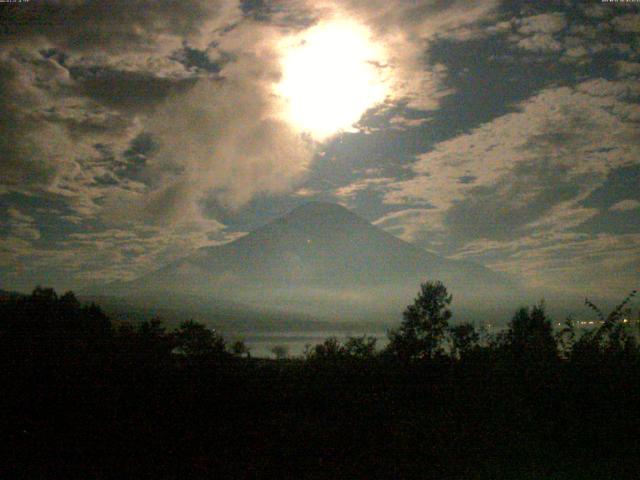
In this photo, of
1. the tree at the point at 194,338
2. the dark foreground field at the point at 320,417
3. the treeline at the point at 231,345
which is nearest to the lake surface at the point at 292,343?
the treeline at the point at 231,345

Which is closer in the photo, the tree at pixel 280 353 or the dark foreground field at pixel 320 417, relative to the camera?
the dark foreground field at pixel 320 417

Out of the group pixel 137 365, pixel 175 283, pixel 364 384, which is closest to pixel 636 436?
pixel 364 384

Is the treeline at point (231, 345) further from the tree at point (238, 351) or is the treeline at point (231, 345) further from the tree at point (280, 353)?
the tree at point (280, 353)

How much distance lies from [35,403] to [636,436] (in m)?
10.0

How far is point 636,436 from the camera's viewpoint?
23.0 feet

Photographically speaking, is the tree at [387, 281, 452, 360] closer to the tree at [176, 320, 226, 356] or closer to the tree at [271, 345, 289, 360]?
the tree at [271, 345, 289, 360]

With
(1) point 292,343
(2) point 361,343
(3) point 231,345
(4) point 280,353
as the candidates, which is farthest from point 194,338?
(1) point 292,343

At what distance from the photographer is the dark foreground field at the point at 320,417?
20.0 ft

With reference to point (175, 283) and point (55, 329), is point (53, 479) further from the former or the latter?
point (175, 283)

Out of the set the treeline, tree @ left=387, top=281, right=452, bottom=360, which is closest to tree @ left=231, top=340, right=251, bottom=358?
the treeline

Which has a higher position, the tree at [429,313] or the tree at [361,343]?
the tree at [429,313]

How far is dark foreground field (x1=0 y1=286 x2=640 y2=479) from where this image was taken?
6.09 m

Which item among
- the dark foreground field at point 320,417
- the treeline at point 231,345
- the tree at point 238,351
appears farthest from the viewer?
the tree at point 238,351

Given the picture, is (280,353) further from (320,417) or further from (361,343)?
(320,417)
